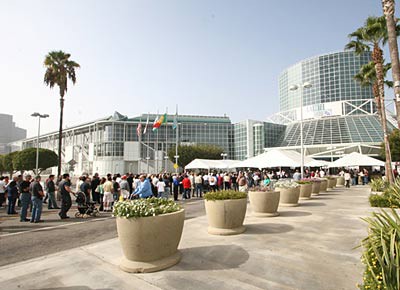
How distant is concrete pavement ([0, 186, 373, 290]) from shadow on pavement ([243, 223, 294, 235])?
0.03 meters

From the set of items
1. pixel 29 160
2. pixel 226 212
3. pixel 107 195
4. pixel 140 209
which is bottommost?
pixel 107 195

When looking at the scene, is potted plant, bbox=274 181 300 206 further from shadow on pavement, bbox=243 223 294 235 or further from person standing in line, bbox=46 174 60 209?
person standing in line, bbox=46 174 60 209

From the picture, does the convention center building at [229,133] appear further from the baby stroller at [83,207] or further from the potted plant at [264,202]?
the potted plant at [264,202]

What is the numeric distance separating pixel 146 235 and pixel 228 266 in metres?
1.55

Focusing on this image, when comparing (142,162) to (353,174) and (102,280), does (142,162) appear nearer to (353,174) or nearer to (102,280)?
(353,174)

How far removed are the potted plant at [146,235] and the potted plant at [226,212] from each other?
2168 millimetres

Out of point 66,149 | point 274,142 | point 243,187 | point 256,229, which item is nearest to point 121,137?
point 66,149

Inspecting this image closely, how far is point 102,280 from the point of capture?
13.9 feet

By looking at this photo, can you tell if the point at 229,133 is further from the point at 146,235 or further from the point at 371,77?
the point at 146,235

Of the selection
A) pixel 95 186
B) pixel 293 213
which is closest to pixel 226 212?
pixel 293 213

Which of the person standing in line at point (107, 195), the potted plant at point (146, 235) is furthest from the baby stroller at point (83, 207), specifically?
the potted plant at point (146, 235)

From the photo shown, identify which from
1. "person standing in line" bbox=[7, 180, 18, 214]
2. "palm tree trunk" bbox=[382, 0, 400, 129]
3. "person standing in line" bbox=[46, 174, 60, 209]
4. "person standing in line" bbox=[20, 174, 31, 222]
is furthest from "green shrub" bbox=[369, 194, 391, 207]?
"person standing in line" bbox=[7, 180, 18, 214]

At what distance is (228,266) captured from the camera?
4613 mm

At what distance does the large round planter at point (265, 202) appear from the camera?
897 centimetres
